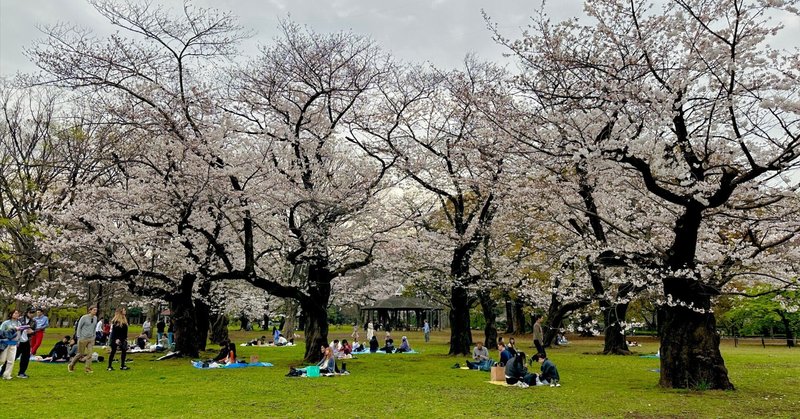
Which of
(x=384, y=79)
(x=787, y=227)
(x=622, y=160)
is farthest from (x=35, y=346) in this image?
(x=787, y=227)

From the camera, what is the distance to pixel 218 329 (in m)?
29.6

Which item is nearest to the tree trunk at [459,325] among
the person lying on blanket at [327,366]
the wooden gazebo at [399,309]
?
the person lying on blanket at [327,366]

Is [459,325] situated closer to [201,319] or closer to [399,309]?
[201,319]

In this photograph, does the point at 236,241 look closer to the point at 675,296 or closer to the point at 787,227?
the point at 675,296

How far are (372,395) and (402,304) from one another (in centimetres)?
3575

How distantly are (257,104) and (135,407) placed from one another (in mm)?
9946

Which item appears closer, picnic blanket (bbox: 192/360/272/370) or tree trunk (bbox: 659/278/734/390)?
tree trunk (bbox: 659/278/734/390)

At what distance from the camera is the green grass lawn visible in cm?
892

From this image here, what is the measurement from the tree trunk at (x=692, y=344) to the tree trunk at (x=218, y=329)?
22.3 m

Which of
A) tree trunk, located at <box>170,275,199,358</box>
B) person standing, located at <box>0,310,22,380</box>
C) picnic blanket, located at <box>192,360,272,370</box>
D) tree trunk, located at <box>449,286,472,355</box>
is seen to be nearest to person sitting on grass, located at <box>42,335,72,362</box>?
tree trunk, located at <box>170,275,199,358</box>

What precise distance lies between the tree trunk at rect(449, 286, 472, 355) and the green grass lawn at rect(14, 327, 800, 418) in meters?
5.67

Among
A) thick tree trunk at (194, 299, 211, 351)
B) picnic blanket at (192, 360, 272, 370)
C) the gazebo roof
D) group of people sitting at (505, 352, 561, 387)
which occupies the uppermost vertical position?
the gazebo roof

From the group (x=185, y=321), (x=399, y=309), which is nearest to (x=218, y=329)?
(x=185, y=321)

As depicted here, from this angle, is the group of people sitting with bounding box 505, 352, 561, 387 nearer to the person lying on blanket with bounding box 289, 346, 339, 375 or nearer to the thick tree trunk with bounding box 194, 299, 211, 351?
the person lying on blanket with bounding box 289, 346, 339, 375
